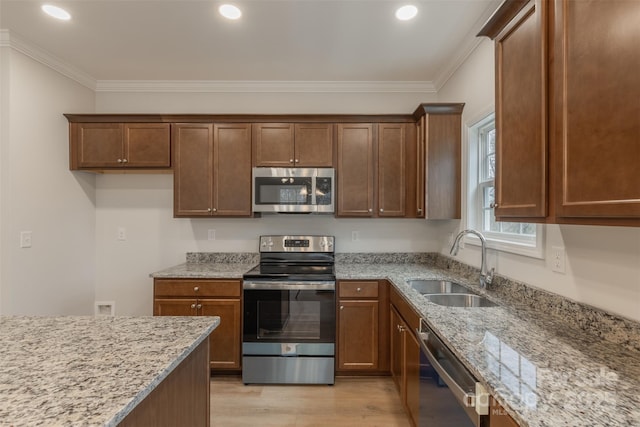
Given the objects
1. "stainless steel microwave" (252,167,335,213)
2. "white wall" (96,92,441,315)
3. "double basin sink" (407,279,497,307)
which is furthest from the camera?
"white wall" (96,92,441,315)

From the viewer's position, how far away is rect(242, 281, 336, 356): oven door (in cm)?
255

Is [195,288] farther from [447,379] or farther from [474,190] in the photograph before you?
[474,190]

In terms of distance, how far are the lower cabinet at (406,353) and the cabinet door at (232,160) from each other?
1.59 meters

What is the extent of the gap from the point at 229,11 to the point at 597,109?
6.95 ft

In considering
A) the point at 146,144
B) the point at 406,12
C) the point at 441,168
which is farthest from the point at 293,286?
the point at 406,12

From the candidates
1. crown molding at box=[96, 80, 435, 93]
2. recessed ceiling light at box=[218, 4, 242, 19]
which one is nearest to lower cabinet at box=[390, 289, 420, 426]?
crown molding at box=[96, 80, 435, 93]

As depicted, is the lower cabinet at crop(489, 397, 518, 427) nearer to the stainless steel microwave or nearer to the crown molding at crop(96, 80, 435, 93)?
the stainless steel microwave

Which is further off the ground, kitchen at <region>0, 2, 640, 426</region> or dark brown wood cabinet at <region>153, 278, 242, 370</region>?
kitchen at <region>0, 2, 640, 426</region>

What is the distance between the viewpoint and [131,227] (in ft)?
10.6

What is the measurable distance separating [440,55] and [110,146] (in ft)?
10.1

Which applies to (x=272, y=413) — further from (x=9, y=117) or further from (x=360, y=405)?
(x=9, y=117)

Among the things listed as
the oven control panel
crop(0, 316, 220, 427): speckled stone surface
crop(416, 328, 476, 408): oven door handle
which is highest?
the oven control panel

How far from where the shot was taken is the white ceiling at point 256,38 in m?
2.07

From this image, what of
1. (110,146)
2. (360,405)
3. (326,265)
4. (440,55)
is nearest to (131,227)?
(110,146)
